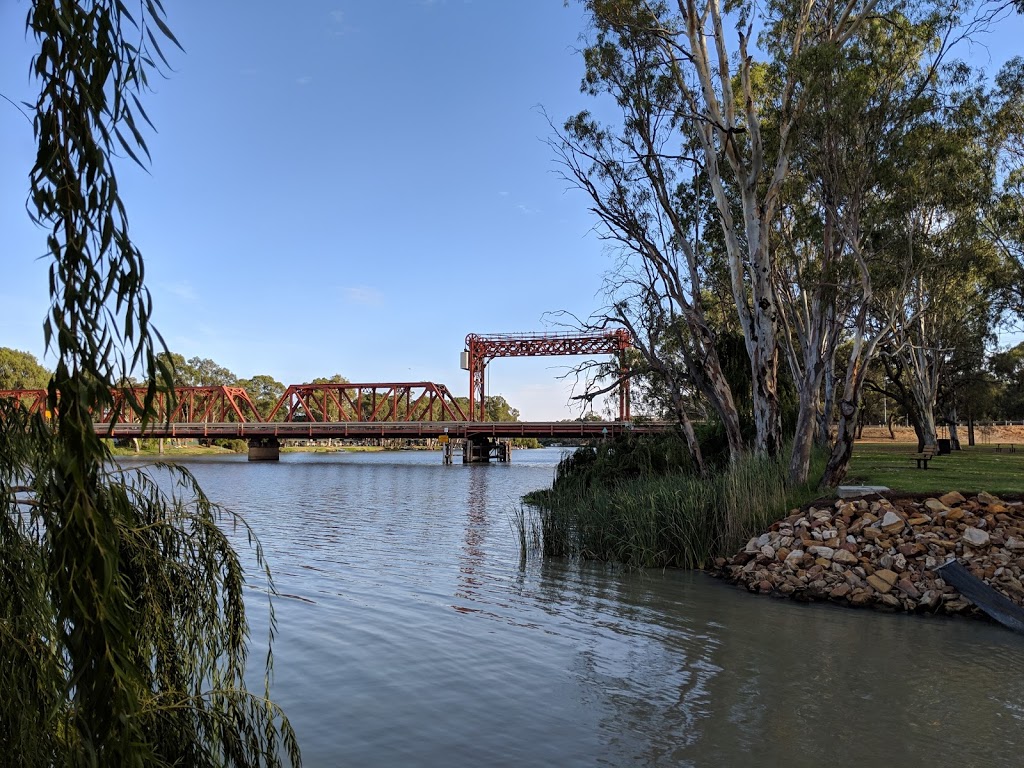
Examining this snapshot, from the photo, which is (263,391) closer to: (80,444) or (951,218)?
(951,218)

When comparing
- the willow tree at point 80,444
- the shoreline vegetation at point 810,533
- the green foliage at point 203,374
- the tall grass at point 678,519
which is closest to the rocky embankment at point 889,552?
the shoreline vegetation at point 810,533

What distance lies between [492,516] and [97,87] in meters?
18.4

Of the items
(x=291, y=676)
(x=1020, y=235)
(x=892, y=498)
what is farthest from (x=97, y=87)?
(x=1020, y=235)

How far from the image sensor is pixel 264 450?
67.9 meters

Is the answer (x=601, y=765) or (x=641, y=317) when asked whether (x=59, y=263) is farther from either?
(x=641, y=317)

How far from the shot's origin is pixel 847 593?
9.34 meters

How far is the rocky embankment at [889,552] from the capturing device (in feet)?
29.3

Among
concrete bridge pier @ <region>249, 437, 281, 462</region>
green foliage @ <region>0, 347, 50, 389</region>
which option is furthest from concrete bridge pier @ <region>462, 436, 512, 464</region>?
green foliage @ <region>0, 347, 50, 389</region>

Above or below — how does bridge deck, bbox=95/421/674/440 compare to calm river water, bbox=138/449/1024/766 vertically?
above

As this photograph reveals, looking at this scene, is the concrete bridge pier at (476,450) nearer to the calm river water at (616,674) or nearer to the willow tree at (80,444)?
the calm river water at (616,674)

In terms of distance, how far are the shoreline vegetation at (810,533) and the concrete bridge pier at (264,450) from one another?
5724cm

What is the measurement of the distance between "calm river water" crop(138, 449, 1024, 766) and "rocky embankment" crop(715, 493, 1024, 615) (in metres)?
0.45

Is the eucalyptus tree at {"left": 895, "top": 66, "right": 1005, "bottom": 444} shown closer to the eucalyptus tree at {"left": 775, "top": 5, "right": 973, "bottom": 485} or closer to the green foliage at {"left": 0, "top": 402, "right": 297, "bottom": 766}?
the eucalyptus tree at {"left": 775, "top": 5, "right": 973, "bottom": 485}

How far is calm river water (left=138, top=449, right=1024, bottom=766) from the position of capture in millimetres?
4910
